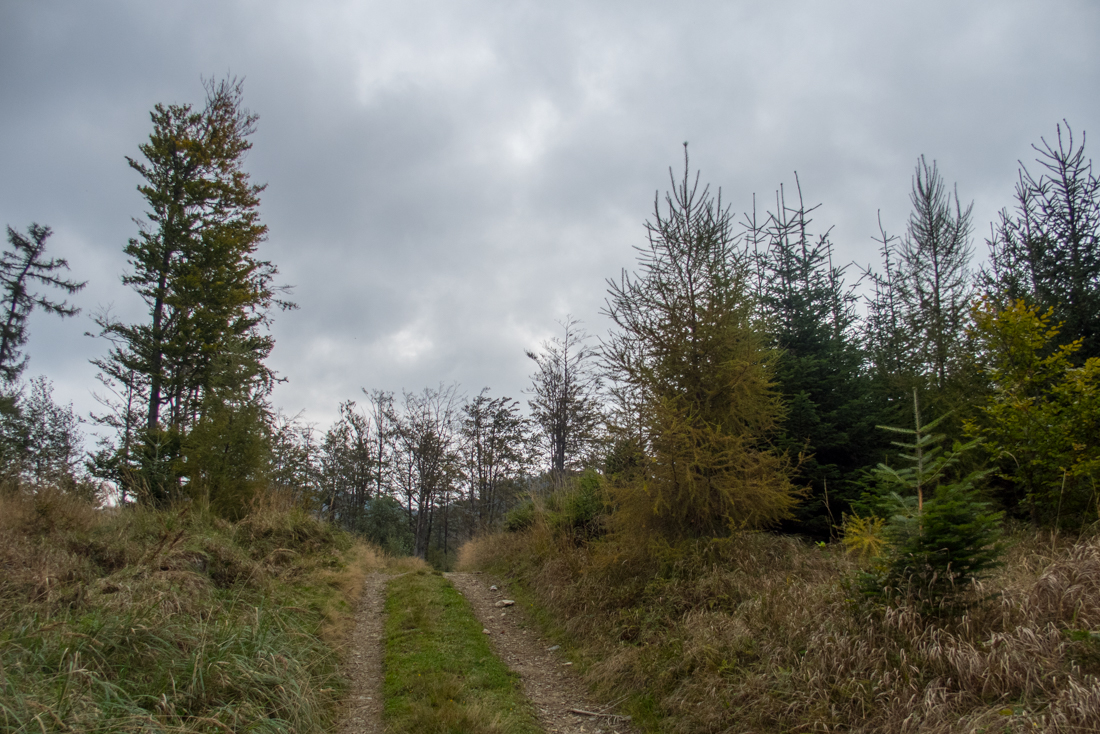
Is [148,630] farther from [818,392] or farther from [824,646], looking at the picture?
[818,392]

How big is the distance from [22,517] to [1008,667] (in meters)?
10.8

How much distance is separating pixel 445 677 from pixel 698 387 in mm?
4950

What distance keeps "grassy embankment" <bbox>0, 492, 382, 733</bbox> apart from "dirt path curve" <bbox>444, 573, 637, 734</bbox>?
2174 millimetres

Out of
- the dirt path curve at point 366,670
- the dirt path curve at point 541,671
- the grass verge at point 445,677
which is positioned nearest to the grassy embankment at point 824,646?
the dirt path curve at point 541,671

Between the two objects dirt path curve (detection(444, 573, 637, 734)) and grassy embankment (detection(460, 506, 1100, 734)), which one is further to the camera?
dirt path curve (detection(444, 573, 637, 734))

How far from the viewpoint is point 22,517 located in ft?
23.6

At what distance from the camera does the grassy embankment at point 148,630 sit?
3661 mm

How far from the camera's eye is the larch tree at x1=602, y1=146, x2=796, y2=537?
716cm

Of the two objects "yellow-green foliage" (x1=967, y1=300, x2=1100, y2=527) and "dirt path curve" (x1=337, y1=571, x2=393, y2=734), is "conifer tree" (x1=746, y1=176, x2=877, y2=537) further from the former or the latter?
"dirt path curve" (x1=337, y1=571, x2=393, y2=734)

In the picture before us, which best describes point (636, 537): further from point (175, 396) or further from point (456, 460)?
point (456, 460)

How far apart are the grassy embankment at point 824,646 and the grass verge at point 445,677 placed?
1144mm

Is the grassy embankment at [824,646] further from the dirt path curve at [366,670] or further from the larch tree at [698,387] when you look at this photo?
the dirt path curve at [366,670]

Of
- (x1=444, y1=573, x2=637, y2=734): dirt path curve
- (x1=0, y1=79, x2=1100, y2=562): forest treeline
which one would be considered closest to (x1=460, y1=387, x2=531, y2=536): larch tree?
(x1=0, y1=79, x2=1100, y2=562): forest treeline

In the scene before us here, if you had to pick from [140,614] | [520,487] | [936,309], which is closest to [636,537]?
[140,614]
